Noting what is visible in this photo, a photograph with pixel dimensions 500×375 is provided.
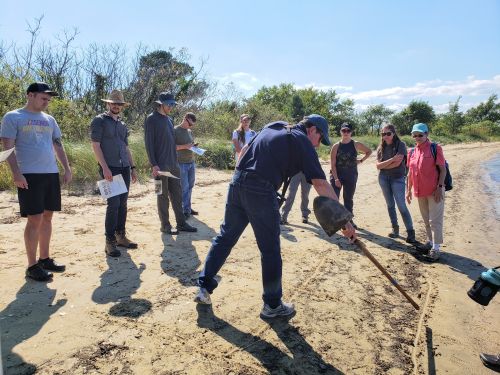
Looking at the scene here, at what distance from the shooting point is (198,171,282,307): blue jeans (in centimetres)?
323

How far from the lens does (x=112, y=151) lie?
4.72 m

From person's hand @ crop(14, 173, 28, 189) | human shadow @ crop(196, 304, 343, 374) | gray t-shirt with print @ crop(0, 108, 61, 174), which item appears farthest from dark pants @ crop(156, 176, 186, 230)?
human shadow @ crop(196, 304, 343, 374)

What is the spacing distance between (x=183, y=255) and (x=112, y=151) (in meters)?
1.60

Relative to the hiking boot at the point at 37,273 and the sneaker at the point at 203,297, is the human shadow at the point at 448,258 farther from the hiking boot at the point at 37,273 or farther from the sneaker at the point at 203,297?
the hiking boot at the point at 37,273

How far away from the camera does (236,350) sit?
2967 millimetres

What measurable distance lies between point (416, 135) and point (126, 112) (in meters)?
15.0

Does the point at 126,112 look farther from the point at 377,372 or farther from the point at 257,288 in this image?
the point at 377,372

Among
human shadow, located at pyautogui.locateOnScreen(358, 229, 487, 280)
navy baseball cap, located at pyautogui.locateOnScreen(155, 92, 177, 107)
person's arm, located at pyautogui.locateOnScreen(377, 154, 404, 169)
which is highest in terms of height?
navy baseball cap, located at pyautogui.locateOnScreen(155, 92, 177, 107)

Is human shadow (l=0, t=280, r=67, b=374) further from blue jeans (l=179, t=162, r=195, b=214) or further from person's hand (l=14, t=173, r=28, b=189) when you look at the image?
blue jeans (l=179, t=162, r=195, b=214)

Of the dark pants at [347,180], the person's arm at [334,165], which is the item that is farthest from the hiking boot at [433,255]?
the person's arm at [334,165]

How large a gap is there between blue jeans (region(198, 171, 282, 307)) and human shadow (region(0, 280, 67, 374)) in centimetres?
140

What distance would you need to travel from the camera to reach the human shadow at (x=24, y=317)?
267cm

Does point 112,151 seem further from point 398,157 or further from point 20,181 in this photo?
point 398,157

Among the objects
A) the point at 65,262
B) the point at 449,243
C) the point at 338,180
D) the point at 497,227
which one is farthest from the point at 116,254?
the point at 497,227
